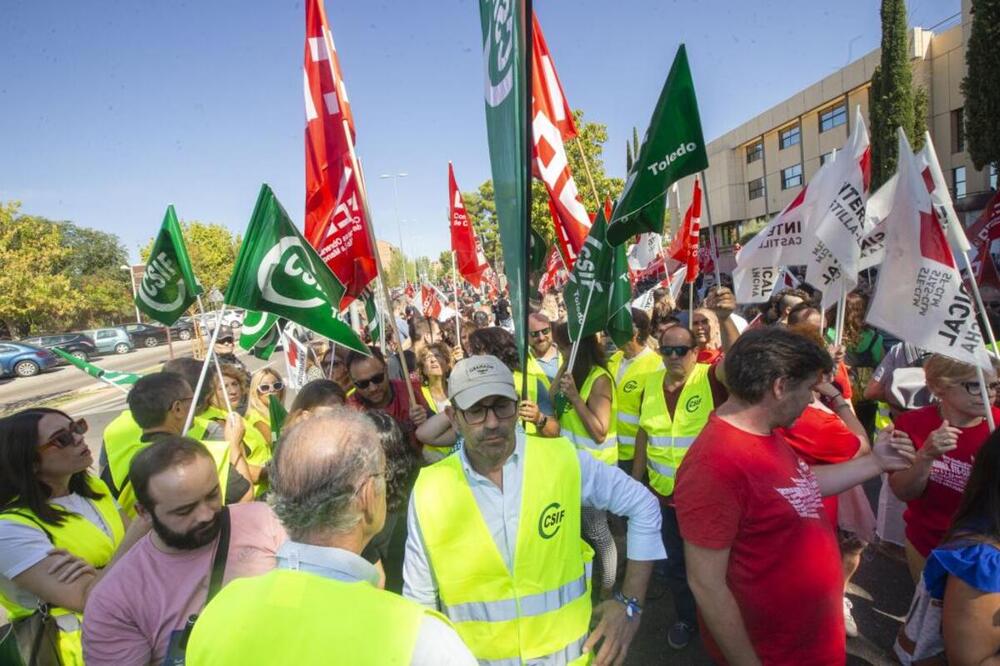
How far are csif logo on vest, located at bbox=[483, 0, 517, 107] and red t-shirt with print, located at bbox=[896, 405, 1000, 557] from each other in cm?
235

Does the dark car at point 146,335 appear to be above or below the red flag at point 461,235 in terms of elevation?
below

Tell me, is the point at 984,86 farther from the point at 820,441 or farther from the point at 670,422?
the point at 820,441

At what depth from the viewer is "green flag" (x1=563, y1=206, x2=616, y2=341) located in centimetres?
354

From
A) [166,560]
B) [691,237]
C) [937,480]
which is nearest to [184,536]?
[166,560]

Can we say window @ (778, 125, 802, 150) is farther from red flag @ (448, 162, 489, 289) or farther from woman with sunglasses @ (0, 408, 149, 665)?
woman with sunglasses @ (0, 408, 149, 665)

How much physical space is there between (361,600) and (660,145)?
3056mm

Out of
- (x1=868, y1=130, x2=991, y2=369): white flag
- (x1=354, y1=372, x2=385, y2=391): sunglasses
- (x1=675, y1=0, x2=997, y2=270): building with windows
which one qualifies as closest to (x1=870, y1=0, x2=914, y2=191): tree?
(x1=675, y1=0, x2=997, y2=270): building with windows

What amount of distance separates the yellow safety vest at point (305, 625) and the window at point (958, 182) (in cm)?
2994

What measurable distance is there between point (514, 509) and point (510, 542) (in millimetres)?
103

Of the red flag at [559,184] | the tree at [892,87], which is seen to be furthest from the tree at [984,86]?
the red flag at [559,184]

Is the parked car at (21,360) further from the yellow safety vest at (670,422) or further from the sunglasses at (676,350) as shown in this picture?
the sunglasses at (676,350)

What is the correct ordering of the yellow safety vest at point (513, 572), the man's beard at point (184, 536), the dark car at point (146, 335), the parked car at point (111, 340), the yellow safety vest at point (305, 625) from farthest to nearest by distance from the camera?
the dark car at point (146, 335) < the parked car at point (111, 340) < the man's beard at point (184, 536) < the yellow safety vest at point (513, 572) < the yellow safety vest at point (305, 625)

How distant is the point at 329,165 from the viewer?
4039 millimetres

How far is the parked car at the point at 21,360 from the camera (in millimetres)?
23953
